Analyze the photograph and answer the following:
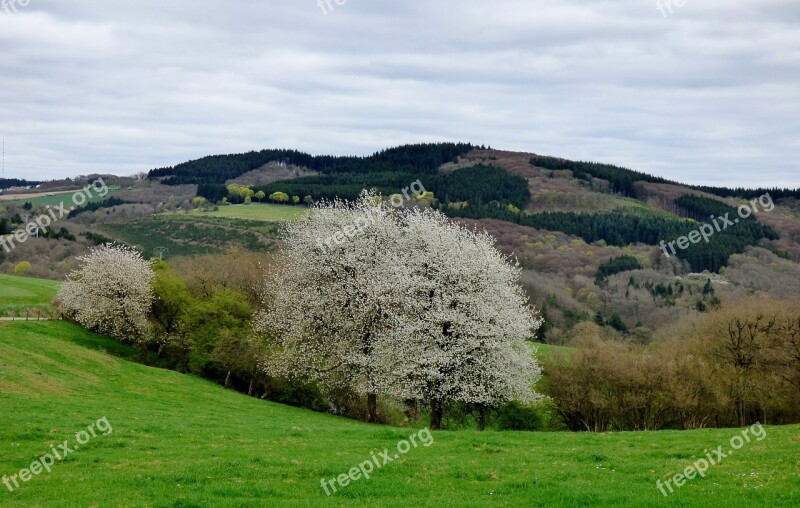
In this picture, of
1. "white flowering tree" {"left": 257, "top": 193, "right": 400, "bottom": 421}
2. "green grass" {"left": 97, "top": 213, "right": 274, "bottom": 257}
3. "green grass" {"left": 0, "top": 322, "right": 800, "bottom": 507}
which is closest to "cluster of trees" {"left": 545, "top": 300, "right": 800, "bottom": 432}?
"white flowering tree" {"left": 257, "top": 193, "right": 400, "bottom": 421}

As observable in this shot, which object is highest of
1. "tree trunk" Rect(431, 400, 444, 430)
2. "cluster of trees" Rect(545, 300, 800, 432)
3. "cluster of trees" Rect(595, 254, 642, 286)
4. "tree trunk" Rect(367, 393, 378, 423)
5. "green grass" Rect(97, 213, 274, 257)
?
"cluster of trees" Rect(595, 254, 642, 286)

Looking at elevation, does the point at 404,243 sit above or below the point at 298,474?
above

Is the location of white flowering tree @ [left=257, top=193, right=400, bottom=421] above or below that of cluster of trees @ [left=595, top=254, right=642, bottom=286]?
below

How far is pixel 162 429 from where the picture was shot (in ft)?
88.2

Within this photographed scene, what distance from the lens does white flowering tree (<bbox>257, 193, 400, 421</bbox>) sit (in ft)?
144

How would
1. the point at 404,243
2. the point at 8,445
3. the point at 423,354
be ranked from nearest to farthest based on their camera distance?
the point at 8,445 < the point at 423,354 < the point at 404,243

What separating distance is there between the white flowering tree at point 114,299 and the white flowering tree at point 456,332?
29.2 metres

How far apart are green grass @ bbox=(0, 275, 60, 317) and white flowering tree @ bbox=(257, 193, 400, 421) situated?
31.7 m

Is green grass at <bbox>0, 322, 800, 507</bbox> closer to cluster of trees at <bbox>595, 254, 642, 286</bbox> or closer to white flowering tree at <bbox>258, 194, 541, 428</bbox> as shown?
white flowering tree at <bbox>258, 194, 541, 428</bbox>

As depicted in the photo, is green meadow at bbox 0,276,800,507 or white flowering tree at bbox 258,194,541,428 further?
white flowering tree at bbox 258,194,541,428

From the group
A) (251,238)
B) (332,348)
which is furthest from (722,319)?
(251,238)

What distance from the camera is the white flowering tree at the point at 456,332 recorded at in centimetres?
3994

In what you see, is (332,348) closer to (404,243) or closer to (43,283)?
(404,243)

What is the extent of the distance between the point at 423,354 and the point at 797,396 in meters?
27.7
